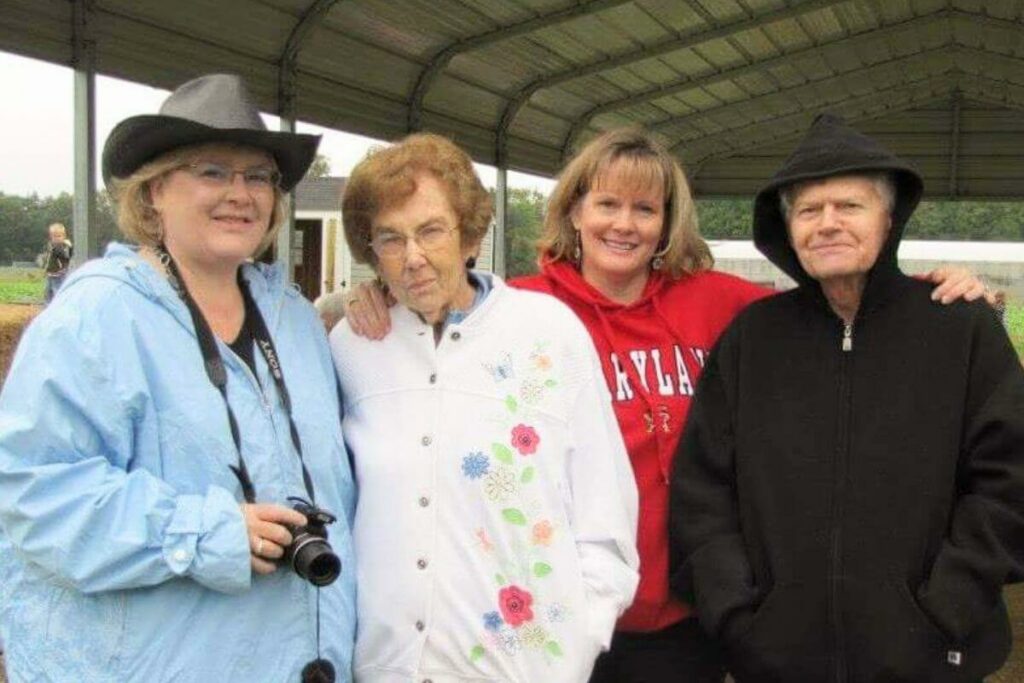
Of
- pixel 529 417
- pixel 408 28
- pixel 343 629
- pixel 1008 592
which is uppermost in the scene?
pixel 408 28

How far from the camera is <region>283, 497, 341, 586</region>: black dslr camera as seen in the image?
5.73 ft

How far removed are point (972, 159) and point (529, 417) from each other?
Result: 52.9 ft

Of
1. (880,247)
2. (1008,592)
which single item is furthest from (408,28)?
(880,247)

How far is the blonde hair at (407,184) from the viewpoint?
7.02 feet

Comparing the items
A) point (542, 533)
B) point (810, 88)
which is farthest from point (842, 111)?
point (542, 533)

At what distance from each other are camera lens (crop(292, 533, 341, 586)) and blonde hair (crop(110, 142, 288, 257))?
2.02ft

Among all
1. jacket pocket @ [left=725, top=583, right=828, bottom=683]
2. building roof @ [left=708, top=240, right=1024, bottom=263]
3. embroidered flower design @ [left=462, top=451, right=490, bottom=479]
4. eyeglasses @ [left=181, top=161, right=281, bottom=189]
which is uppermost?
building roof @ [left=708, top=240, right=1024, bottom=263]

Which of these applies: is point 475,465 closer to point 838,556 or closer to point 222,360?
point 222,360

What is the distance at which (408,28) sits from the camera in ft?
28.4

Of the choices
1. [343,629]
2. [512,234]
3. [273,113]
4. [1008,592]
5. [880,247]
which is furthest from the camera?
[512,234]

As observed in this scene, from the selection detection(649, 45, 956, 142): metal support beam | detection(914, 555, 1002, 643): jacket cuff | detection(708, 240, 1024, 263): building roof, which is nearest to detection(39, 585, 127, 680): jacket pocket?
detection(914, 555, 1002, 643): jacket cuff

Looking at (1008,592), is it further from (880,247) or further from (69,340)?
(69,340)

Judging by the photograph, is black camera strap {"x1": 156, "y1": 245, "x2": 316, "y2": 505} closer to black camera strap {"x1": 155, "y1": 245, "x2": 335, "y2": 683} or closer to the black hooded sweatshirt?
black camera strap {"x1": 155, "y1": 245, "x2": 335, "y2": 683}

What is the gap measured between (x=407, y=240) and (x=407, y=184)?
0.11 metres
